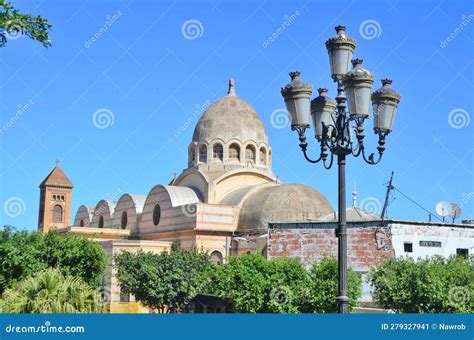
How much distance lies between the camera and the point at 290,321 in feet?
30.5

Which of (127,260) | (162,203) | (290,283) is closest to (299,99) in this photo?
(290,283)

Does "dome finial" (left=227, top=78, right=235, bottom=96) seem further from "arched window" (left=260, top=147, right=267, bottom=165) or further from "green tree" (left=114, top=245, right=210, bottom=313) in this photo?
"green tree" (left=114, top=245, right=210, bottom=313)

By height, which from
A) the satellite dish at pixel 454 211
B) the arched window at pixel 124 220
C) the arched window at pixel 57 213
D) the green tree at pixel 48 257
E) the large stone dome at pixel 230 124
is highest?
the large stone dome at pixel 230 124

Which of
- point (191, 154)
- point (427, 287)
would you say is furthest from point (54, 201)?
point (427, 287)

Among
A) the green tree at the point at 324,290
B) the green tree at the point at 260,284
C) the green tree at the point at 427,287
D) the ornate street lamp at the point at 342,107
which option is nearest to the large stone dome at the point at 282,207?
the green tree at the point at 260,284

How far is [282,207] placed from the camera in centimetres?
3394

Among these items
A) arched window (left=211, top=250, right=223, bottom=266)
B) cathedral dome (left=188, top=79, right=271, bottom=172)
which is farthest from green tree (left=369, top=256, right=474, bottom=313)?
cathedral dome (left=188, top=79, right=271, bottom=172)

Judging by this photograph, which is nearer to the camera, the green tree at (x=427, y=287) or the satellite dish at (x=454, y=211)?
the green tree at (x=427, y=287)

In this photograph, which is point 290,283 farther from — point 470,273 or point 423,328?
point 423,328

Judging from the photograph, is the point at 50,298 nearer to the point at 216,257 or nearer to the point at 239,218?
the point at 216,257

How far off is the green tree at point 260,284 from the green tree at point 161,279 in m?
5.27

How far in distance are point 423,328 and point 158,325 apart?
13.7 ft

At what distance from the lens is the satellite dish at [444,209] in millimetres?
23516

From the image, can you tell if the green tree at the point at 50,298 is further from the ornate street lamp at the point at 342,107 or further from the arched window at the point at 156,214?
the arched window at the point at 156,214
